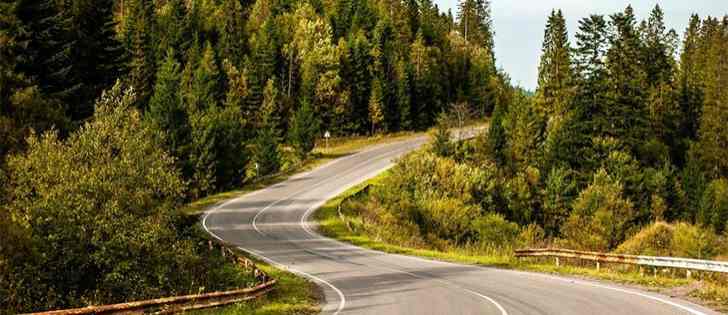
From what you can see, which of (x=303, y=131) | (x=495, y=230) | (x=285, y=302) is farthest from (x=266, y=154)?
(x=285, y=302)

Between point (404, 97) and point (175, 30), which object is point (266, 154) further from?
point (175, 30)

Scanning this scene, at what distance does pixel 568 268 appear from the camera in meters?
26.8

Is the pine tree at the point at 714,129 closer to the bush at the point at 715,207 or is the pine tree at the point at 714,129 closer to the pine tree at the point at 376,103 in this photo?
the bush at the point at 715,207

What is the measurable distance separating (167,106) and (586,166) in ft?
131

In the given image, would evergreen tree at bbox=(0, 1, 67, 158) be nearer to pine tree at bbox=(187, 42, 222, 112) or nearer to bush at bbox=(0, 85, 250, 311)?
bush at bbox=(0, 85, 250, 311)

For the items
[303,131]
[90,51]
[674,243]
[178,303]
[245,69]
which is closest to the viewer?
[178,303]

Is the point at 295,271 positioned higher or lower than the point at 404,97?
lower

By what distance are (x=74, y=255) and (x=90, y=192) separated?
1.71 metres

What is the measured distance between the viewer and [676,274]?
27594mm

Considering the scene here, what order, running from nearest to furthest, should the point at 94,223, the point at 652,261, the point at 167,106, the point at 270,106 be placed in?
the point at 94,223 → the point at 652,261 → the point at 167,106 → the point at 270,106

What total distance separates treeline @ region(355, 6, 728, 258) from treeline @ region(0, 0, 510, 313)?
18.1 metres

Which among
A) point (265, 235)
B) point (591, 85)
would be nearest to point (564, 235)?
point (591, 85)

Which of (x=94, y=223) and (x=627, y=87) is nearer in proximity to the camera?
(x=94, y=223)

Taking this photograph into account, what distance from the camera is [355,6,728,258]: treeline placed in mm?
50875
